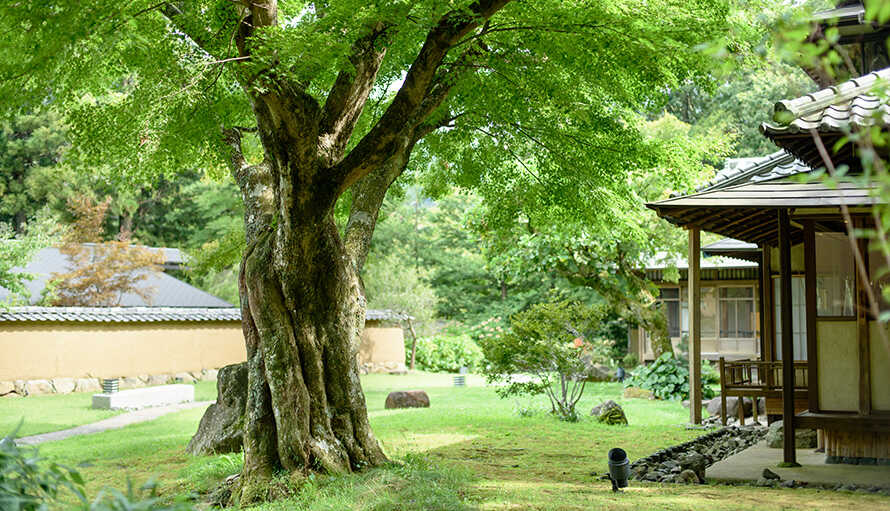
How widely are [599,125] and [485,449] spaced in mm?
4231

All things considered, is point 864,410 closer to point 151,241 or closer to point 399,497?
point 399,497

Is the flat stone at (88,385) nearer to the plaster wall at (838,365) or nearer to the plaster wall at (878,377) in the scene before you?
the plaster wall at (838,365)

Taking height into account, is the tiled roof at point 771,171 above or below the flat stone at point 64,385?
above

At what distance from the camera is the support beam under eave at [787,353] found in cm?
801

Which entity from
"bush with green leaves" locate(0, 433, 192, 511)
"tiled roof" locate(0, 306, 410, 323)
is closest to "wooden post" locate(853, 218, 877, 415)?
"bush with green leaves" locate(0, 433, 192, 511)

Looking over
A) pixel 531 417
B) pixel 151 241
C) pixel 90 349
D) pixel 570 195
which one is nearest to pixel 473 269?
pixel 151 241

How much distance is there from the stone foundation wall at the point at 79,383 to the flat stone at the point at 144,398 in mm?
3104

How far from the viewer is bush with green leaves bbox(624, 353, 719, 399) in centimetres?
1894

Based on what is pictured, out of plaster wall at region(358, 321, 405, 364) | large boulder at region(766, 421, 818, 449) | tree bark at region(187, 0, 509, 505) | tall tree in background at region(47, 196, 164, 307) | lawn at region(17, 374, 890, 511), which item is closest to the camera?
lawn at region(17, 374, 890, 511)

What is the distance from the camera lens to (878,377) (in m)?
7.98

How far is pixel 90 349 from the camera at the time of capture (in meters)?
21.0

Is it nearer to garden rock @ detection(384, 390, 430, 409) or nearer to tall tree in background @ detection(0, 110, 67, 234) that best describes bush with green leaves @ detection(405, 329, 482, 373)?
garden rock @ detection(384, 390, 430, 409)

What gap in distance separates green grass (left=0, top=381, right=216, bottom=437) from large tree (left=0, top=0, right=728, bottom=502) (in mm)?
7212

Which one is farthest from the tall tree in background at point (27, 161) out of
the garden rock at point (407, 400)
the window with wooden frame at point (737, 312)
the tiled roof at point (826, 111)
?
the tiled roof at point (826, 111)
